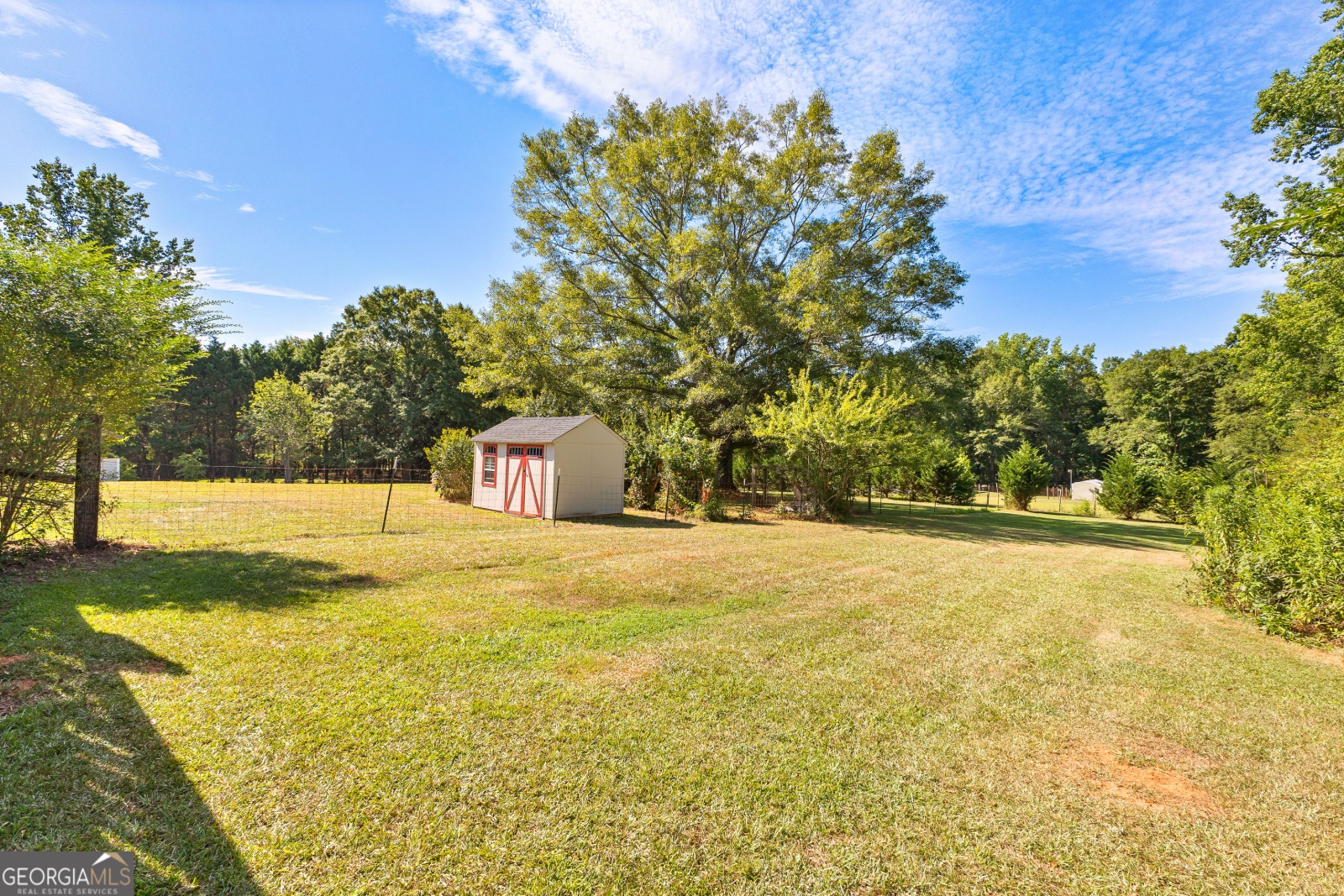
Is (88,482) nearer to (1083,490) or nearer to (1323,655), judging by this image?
(1323,655)

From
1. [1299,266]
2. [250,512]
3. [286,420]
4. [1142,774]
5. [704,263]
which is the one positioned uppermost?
[704,263]

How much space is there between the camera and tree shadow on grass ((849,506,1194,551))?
14.1m

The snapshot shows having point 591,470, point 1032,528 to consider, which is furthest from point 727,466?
point 1032,528

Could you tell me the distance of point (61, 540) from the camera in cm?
773

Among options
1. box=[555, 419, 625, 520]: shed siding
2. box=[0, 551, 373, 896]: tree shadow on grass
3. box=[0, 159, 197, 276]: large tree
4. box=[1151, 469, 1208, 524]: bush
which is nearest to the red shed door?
box=[555, 419, 625, 520]: shed siding

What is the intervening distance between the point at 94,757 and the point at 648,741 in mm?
3054

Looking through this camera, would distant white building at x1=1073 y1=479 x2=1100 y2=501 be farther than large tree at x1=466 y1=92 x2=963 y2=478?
Yes

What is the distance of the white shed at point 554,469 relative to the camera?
572 inches

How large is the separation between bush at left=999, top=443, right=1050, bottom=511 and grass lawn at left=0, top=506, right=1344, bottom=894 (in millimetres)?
20118

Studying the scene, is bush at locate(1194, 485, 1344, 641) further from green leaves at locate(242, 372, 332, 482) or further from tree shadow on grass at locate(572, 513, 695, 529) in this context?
green leaves at locate(242, 372, 332, 482)

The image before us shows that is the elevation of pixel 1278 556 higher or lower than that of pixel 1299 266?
lower

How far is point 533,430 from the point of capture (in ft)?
51.5

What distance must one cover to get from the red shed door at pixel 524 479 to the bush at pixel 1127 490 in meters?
23.1

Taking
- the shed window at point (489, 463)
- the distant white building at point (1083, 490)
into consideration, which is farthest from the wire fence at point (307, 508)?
the distant white building at point (1083, 490)
